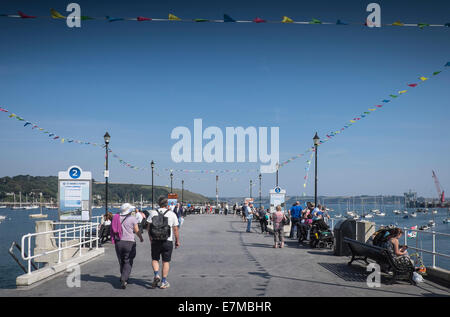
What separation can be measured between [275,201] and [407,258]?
20.5m

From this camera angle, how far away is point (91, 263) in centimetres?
1277

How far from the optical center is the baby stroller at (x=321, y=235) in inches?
667

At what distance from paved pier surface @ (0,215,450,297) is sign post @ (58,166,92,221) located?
12.4ft

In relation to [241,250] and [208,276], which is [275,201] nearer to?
[241,250]

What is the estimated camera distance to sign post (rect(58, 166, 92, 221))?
58.6ft

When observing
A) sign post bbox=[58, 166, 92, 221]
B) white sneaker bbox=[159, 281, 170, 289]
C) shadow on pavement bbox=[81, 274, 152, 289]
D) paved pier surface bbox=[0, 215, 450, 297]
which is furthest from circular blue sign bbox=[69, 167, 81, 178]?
white sneaker bbox=[159, 281, 170, 289]

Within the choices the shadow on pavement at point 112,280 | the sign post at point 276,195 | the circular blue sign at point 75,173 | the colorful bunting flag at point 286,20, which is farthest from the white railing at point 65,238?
the sign post at point 276,195

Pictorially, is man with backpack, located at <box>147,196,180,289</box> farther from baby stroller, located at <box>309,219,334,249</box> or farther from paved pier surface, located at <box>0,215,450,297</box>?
baby stroller, located at <box>309,219,334,249</box>

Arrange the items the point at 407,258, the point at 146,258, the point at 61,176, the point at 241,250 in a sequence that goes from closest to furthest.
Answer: the point at 407,258 < the point at 146,258 < the point at 241,250 < the point at 61,176

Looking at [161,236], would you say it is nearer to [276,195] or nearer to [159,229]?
[159,229]

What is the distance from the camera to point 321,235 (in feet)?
55.6
